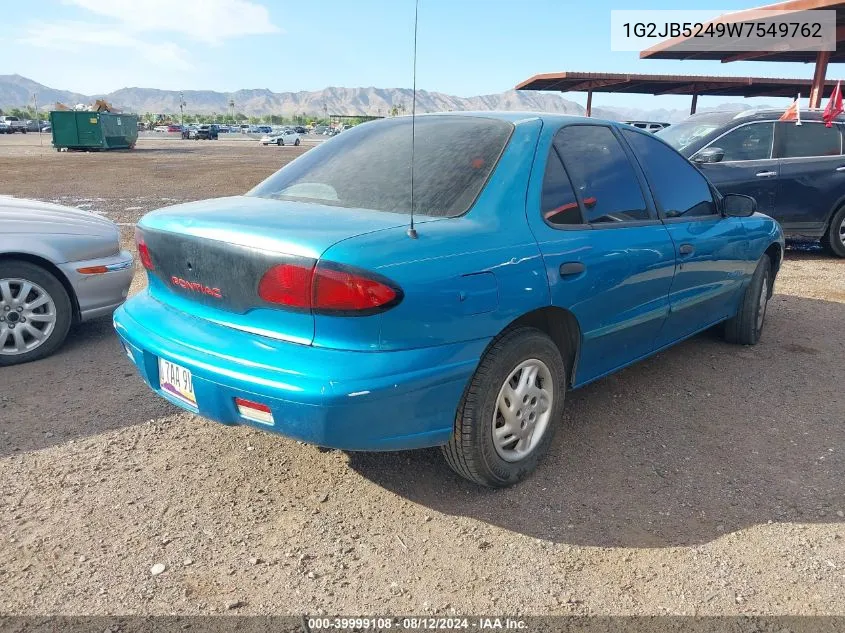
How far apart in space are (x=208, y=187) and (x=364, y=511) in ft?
48.3

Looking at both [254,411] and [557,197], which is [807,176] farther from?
[254,411]

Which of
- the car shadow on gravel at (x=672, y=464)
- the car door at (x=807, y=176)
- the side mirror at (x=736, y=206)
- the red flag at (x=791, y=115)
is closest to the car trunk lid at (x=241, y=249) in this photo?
the car shadow on gravel at (x=672, y=464)

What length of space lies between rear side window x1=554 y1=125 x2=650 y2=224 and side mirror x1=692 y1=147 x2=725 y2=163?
496cm

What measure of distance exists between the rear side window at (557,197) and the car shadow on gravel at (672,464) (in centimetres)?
115

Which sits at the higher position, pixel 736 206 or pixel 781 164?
pixel 781 164

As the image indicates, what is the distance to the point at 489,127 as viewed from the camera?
3074 mm

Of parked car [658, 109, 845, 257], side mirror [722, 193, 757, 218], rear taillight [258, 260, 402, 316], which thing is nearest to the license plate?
rear taillight [258, 260, 402, 316]

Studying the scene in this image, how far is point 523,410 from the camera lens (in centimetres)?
288

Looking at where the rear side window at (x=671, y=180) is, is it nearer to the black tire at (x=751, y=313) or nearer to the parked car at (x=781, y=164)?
the black tire at (x=751, y=313)

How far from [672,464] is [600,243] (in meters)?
1.11

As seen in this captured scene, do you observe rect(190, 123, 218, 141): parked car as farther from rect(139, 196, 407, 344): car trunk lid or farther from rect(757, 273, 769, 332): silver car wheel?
rect(139, 196, 407, 344): car trunk lid

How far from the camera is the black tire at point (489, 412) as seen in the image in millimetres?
2598

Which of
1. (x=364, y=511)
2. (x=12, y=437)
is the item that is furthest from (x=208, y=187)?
(x=364, y=511)

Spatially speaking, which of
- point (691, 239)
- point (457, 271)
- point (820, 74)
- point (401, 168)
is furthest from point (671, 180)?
point (820, 74)
